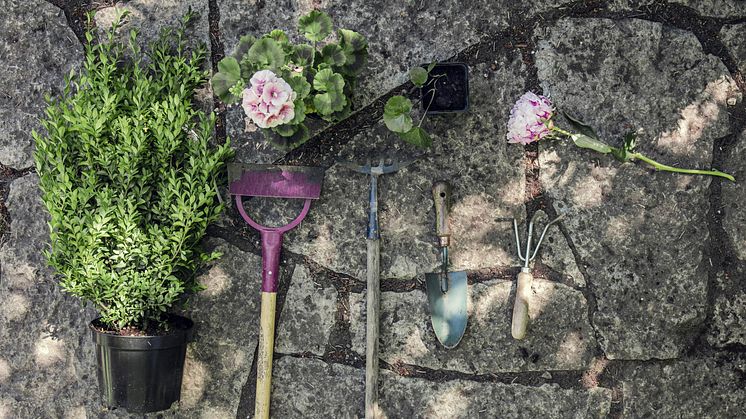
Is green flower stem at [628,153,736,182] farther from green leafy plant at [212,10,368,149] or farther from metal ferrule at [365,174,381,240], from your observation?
green leafy plant at [212,10,368,149]

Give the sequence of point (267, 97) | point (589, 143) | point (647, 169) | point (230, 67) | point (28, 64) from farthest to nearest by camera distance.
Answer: point (28, 64)
point (647, 169)
point (589, 143)
point (230, 67)
point (267, 97)

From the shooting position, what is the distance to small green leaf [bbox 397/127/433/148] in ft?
8.91

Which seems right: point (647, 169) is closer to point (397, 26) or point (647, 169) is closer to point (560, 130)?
point (560, 130)

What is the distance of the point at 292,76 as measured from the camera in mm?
2588

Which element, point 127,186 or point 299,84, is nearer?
point 299,84

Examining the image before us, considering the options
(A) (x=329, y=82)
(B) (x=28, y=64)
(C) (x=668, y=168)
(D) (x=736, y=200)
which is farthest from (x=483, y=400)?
(B) (x=28, y=64)

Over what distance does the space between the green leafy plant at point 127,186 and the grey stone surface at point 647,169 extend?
1.40 metres

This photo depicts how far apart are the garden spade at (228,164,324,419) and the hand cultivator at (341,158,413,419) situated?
19 cm

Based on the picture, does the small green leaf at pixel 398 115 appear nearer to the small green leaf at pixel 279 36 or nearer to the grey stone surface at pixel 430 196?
the grey stone surface at pixel 430 196

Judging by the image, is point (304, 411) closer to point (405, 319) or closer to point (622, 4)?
point (405, 319)

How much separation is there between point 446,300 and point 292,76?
1024 millimetres

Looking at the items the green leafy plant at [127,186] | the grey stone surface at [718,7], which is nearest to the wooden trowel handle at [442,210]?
the green leafy plant at [127,186]

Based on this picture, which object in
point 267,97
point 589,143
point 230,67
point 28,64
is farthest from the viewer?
point 28,64

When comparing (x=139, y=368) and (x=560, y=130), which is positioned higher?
(x=560, y=130)
